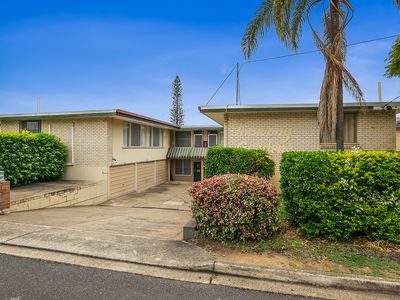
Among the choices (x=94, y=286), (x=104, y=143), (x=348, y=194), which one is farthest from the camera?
(x=104, y=143)

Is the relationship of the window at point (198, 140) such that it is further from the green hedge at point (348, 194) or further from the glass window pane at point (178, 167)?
the green hedge at point (348, 194)

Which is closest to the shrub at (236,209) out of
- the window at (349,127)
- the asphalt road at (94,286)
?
the asphalt road at (94,286)

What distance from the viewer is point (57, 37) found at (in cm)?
1558

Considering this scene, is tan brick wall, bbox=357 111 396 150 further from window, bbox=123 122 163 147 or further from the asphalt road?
window, bbox=123 122 163 147

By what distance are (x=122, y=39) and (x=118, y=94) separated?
42.8ft

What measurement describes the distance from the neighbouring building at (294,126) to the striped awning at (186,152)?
33.6 feet

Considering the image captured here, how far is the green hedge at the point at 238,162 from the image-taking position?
909 centimetres

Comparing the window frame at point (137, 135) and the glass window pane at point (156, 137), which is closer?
the window frame at point (137, 135)

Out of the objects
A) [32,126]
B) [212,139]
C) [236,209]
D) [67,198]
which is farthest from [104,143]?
[212,139]

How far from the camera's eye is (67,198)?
10492 millimetres

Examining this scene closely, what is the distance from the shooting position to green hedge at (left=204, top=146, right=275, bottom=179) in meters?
9.09

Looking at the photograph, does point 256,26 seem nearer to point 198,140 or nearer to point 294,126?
point 294,126

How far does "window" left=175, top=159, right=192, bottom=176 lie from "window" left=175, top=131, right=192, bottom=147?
1472mm

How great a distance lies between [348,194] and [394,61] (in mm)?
10678
